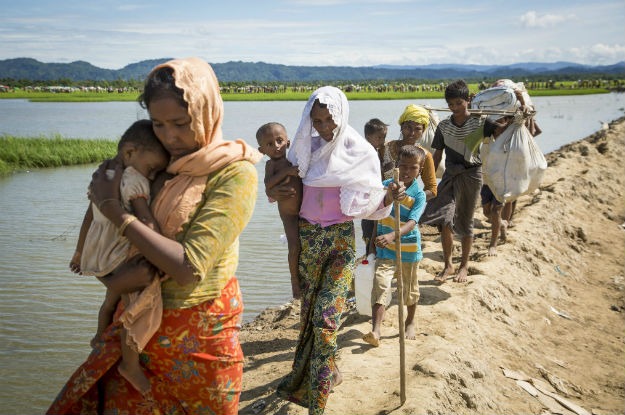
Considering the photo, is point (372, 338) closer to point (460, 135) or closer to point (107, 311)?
point (460, 135)

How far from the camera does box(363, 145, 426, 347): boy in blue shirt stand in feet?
14.0

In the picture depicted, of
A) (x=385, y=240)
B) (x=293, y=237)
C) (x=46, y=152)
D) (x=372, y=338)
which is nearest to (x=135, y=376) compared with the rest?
(x=293, y=237)

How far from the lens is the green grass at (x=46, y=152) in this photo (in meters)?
17.2

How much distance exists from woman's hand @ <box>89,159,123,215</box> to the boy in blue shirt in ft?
8.47

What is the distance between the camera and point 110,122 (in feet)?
111

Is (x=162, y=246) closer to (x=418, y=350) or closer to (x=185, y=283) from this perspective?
(x=185, y=283)

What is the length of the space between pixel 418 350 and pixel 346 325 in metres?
0.88

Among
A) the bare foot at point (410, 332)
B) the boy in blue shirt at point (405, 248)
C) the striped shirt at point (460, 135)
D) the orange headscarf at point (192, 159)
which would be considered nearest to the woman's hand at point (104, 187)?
the orange headscarf at point (192, 159)

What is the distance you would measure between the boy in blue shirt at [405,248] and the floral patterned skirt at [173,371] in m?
2.33

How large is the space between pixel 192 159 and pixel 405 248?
9.07ft

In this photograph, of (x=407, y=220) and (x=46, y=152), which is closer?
(x=407, y=220)

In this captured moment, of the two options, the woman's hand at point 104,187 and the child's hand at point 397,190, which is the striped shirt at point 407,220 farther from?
the woman's hand at point 104,187

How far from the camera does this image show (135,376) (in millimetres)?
1931

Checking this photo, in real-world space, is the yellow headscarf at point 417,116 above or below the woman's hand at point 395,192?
above
